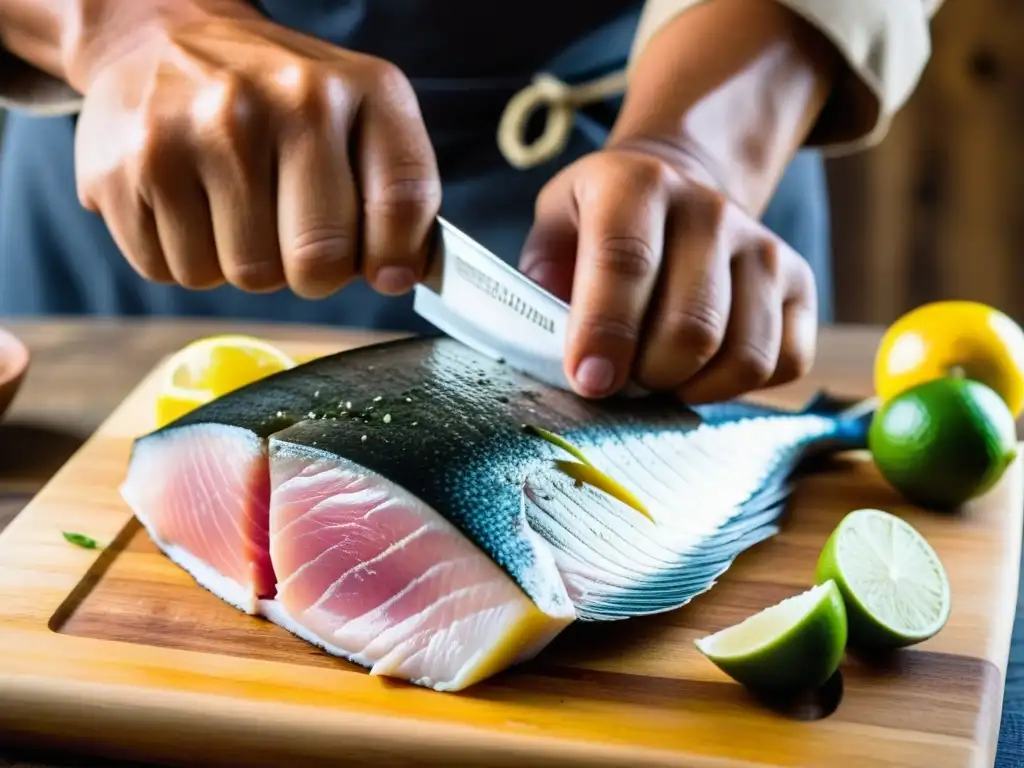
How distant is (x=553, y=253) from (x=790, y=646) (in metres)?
0.63

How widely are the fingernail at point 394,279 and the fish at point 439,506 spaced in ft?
0.31

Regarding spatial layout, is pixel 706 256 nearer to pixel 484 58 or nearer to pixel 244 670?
pixel 244 670

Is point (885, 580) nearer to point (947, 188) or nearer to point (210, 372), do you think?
point (210, 372)

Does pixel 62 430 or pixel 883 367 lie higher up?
pixel 883 367

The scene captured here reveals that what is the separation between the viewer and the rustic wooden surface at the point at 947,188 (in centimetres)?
366

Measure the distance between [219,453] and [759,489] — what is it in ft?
2.21

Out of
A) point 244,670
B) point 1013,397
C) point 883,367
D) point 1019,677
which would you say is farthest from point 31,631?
point 1013,397

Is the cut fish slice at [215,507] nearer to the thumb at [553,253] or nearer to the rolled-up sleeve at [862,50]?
the thumb at [553,253]

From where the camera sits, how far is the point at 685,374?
1.46 m

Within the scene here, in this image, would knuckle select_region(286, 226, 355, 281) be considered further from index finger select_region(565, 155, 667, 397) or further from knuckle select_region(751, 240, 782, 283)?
knuckle select_region(751, 240, 782, 283)

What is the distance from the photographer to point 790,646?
1.14 meters

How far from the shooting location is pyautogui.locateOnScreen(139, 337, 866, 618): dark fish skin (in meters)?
1.21

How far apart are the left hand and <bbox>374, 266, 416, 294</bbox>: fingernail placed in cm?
20

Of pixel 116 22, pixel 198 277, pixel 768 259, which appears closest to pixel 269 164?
pixel 198 277
